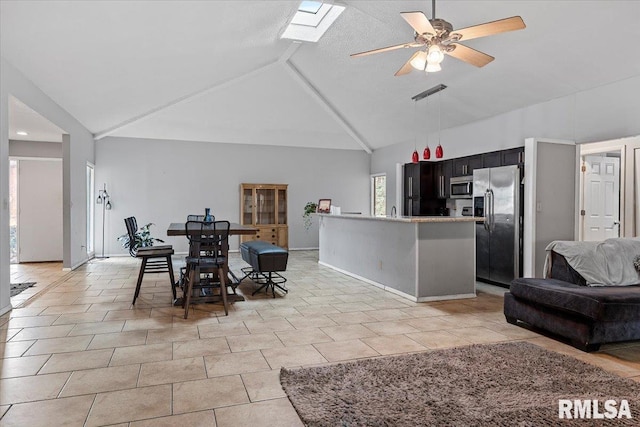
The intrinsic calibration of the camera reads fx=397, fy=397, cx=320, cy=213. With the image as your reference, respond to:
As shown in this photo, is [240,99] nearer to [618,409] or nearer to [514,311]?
[514,311]

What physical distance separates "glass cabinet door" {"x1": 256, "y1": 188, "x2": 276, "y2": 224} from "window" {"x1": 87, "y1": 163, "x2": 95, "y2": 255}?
3590 mm

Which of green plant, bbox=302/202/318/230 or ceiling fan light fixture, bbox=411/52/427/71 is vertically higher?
ceiling fan light fixture, bbox=411/52/427/71

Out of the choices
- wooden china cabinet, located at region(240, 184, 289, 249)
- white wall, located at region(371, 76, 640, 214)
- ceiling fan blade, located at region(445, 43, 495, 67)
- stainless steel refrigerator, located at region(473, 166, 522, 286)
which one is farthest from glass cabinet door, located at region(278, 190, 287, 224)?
ceiling fan blade, located at region(445, 43, 495, 67)

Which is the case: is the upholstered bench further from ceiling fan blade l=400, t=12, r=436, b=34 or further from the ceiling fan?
ceiling fan blade l=400, t=12, r=436, b=34

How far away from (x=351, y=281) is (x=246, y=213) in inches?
174

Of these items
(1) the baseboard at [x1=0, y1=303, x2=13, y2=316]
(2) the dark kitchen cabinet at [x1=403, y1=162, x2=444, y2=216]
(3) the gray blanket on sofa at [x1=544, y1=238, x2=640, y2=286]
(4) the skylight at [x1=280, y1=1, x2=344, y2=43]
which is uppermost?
(4) the skylight at [x1=280, y1=1, x2=344, y2=43]

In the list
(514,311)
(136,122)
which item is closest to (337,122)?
(136,122)

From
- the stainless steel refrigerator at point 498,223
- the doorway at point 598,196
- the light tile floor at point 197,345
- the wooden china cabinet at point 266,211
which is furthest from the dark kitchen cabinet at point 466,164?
the wooden china cabinet at point 266,211

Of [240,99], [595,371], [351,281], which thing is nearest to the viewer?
[595,371]

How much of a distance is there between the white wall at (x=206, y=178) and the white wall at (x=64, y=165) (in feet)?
3.13

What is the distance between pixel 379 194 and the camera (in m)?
10.7

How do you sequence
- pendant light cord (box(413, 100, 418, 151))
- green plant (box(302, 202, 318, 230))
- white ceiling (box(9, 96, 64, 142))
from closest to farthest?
white ceiling (box(9, 96, 64, 142)), pendant light cord (box(413, 100, 418, 151)), green plant (box(302, 202, 318, 230))

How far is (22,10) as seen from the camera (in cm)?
349

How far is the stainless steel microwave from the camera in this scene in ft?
21.8
